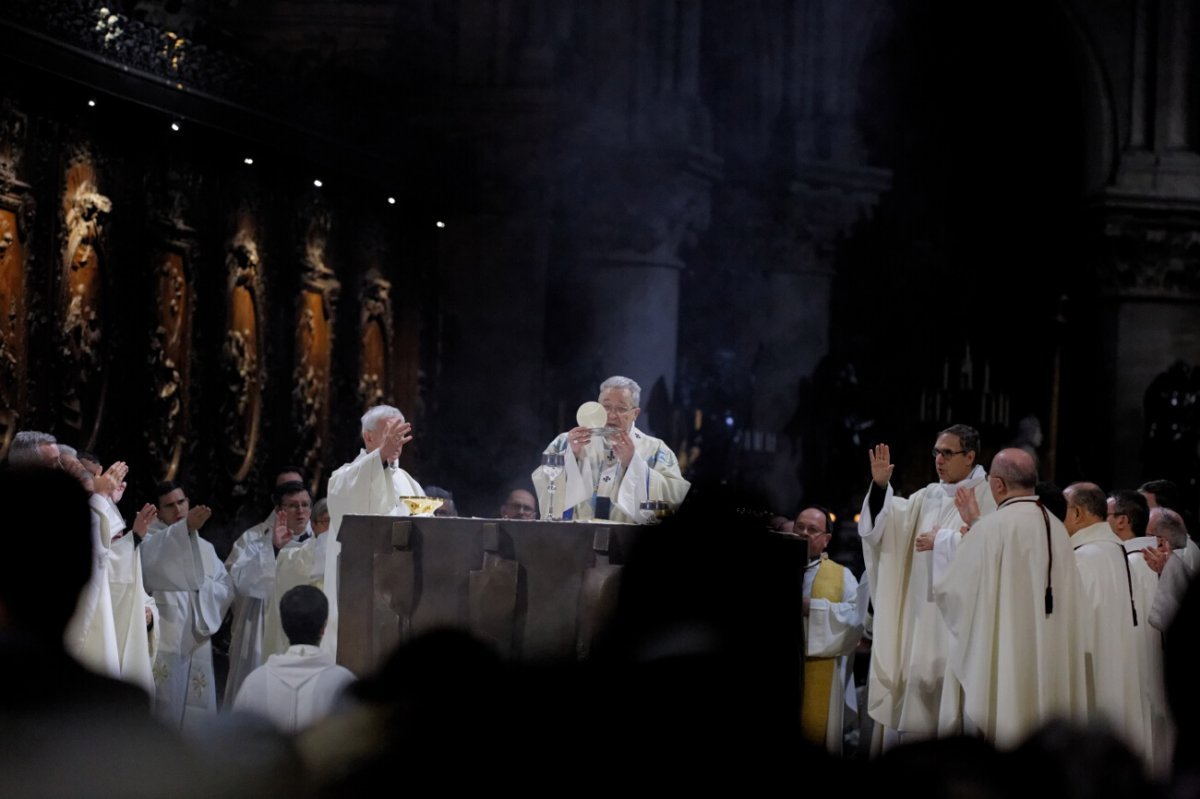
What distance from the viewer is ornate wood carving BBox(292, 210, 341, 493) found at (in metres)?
→ 14.1

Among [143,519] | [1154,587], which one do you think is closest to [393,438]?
[143,519]

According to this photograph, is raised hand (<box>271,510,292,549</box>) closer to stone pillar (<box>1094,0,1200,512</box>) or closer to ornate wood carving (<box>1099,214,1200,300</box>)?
stone pillar (<box>1094,0,1200,512</box>)

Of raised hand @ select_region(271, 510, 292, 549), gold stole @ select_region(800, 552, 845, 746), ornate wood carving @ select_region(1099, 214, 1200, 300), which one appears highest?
ornate wood carving @ select_region(1099, 214, 1200, 300)

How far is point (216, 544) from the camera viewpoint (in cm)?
1272

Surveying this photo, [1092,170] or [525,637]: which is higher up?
[1092,170]

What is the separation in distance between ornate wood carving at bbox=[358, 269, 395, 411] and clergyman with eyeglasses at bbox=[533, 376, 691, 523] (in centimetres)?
640

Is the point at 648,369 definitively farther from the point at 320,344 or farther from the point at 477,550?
the point at 477,550

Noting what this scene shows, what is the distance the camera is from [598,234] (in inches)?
673

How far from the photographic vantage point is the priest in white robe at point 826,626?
433 inches

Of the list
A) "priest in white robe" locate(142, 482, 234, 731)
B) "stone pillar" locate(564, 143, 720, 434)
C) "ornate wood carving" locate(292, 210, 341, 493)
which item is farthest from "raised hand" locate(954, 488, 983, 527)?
"stone pillar" locate(564, 143, 720, 434)

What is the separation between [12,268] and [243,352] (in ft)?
8.87

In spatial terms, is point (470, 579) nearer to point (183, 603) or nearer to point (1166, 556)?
point (183, 603)

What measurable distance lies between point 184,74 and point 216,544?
3.10 metres

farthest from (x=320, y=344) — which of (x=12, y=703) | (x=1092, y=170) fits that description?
(x=12, y=703)
